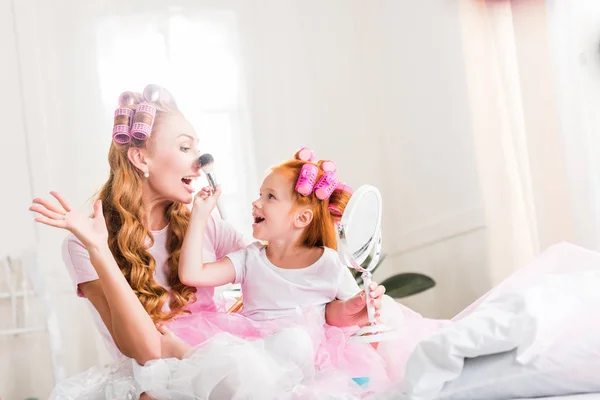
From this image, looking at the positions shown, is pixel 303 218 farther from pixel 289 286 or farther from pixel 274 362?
pixel 274 362

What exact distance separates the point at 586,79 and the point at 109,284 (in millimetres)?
1469

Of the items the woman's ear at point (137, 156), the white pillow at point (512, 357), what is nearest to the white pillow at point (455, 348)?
the white pillow at point (512, 357)

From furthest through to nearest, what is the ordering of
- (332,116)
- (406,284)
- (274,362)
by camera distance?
1. (332,116)
2. (406,284)
3. (274,362)

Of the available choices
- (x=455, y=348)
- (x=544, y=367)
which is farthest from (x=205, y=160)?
(x=544, y=367)

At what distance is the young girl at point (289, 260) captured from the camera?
1688mm

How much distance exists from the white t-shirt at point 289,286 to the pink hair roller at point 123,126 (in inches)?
15.1

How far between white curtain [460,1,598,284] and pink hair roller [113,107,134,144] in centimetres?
127

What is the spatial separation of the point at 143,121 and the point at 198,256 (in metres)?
0.36

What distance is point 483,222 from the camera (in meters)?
2.85

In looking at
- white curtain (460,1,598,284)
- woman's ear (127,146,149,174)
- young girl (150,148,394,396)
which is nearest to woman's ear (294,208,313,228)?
young girl (150,148,394,396)

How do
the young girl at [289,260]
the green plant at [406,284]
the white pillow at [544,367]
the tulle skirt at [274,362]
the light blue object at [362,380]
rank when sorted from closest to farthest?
the white pillow at [544,367] < the tulle skirt at [274,362] < the light blue object at [362,380] < the young girl at [289,260] < the green plant at [406,284]

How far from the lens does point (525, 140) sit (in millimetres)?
2500

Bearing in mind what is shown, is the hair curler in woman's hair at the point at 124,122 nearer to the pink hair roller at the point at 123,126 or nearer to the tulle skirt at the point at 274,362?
the pink hair roller at the point at 123,126

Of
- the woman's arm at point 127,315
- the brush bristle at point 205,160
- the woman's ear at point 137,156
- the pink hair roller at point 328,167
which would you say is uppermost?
the woman's ear at point 137,156
